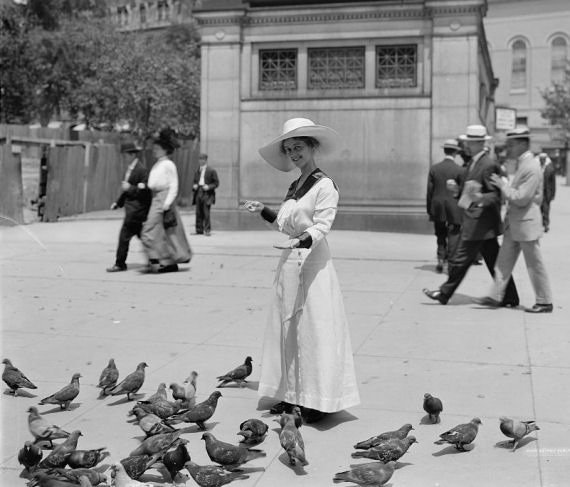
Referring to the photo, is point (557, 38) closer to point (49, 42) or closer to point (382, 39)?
point (49, 42)

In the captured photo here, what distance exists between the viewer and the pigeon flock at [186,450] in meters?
3.85

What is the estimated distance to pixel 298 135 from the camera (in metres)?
5.07

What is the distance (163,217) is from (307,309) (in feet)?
22.5

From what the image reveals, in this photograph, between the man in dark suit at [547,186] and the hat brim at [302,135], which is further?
the man in dark suit at [547,186]

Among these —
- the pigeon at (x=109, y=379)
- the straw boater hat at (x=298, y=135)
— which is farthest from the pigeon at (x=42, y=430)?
the straw boater hat at (x=298, y=135)

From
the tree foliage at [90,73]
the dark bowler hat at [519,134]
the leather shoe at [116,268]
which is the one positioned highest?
the tree foliage at [90,73]

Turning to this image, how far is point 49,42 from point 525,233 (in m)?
37.2

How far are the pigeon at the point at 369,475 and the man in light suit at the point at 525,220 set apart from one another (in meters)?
5.30

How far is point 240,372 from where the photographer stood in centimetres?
572

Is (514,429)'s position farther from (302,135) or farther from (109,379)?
Result: (109,379)

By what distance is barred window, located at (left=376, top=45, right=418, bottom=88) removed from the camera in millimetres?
16234

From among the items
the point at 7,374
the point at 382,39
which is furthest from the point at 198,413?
the point at 382,39

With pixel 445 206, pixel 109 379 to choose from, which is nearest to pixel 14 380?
pixel 109 379

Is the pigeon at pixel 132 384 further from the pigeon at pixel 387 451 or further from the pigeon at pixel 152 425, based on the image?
the pigeon at pixel 387 451
